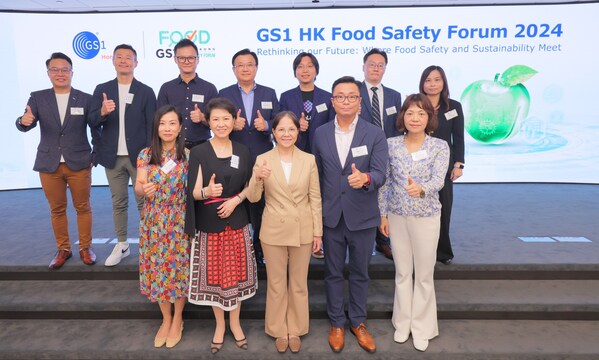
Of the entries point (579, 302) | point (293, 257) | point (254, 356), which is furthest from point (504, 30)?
point (254, 356)

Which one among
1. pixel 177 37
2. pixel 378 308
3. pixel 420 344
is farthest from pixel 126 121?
pixel 177 37

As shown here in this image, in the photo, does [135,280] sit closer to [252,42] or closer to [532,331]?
→ [532,331]

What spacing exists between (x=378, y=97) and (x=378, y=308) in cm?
161

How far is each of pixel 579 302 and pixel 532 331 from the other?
1.44ft

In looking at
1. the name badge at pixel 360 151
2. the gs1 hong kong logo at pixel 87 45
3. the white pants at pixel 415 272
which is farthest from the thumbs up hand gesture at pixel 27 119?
the gs1 hong kong logo at pixel 87 45

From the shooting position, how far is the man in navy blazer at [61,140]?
2.87 metres

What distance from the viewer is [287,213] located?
7.14 feet

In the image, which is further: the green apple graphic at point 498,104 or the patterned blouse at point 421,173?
the green apple graphic at point 498,104

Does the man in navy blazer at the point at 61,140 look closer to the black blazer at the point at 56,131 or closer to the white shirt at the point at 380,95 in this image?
the black blazer at the point at 56,131

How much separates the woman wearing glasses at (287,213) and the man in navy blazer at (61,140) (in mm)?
1610

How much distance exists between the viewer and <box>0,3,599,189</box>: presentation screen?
5742mm

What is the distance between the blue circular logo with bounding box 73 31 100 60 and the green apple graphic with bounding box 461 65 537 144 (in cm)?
578

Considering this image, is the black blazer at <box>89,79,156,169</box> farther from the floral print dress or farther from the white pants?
the white pants

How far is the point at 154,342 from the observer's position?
8.07ft
